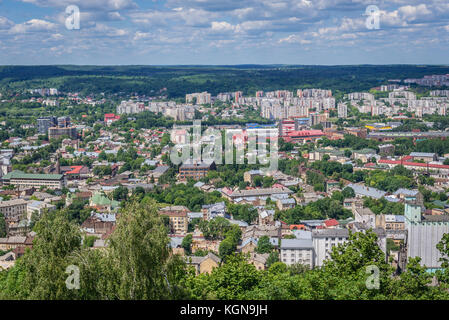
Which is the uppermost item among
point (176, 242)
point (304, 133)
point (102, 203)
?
point (304, 133)

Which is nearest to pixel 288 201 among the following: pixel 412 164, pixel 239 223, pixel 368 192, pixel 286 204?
pixel 286 204

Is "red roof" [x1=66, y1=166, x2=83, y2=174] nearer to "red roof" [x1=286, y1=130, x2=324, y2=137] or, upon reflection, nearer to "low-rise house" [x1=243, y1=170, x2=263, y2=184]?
"low-rise house" [x1=243, y1=170, x2=263, y2=184]

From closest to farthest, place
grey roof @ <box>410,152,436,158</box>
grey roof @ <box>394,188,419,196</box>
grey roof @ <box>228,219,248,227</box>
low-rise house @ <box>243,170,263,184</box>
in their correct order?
grey roof @ <box>228,219,248,227</box>, grey roof @ <box>394,188,419,196</box>, low-rise house @ <box>243,170,263,184</box>, grey roof @ <box>410,152,436,158</box>

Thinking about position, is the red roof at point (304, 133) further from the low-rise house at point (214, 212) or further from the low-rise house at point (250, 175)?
the low-rise house at point (214, 212)

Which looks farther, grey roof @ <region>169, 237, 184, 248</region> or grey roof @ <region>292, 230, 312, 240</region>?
grey roof @ <region>292, 230, 312, 240</region>

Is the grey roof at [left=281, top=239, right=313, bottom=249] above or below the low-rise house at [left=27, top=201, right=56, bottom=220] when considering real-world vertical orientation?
above

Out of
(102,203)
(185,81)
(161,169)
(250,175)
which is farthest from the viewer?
(185,81)

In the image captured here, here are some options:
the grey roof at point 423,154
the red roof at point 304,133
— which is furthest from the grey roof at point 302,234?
the red roof at point 304,133

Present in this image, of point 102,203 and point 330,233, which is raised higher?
point 330,233

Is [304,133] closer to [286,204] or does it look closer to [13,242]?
[286,204]

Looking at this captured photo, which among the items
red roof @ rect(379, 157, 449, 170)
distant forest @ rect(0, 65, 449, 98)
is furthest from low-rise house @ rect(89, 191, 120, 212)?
distant forest @ rect(0, 65, 449, 98)

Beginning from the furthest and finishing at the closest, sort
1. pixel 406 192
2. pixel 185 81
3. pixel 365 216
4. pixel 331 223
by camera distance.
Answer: pixel 185 81, pixel 406 192, pixel 365 216, pixel 331 223

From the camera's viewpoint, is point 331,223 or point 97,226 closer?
point 331,223
